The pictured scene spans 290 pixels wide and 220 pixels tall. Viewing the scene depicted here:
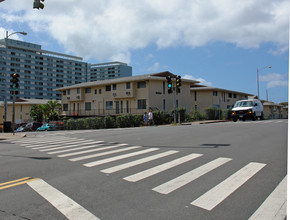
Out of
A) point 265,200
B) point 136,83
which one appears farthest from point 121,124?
point 265,200

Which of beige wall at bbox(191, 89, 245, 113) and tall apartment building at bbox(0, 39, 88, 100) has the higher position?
tall apartment building at bbox(0, 39, 88, 100)

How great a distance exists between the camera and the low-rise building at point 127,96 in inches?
1547

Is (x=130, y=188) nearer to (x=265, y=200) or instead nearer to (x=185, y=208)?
(x=185, y=208)

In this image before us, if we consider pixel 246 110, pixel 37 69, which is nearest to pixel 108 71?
pixel 37 69

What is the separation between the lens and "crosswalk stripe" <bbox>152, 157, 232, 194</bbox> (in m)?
4.92

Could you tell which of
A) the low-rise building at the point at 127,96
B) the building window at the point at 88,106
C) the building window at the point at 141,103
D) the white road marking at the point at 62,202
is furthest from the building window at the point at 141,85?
the white road marking at the point at 62,202

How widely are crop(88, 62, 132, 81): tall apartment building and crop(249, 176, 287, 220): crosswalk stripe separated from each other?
13875 centimetres

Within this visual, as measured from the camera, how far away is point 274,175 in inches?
223

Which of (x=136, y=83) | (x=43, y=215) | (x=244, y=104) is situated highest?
(x=136, y=83)

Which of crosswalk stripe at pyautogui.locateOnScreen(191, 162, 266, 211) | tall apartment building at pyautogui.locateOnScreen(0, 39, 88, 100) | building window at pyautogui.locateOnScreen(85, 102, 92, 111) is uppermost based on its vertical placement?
tall apartment building at pyautogui.locateOnScreen(0, 39, 88, 100)

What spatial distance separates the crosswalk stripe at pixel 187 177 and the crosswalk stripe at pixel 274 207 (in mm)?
1561

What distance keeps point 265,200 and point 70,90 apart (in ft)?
167

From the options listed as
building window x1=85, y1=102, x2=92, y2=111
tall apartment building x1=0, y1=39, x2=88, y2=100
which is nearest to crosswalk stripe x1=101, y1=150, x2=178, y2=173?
building window x1=85, y1=102, x2=92, y2=111

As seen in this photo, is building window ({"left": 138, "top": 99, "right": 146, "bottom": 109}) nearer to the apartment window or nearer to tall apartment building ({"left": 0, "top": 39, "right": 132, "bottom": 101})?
the apartment window
